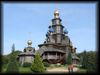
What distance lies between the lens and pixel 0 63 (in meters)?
2.35

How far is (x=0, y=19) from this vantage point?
2471mm

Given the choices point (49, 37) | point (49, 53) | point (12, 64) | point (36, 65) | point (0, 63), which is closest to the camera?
point (0, 63)

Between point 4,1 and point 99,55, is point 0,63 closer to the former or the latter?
point 4,1

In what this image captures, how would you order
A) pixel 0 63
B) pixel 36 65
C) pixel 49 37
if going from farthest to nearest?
pixel 49 37 < pixel 36 65 < pixel 0 63

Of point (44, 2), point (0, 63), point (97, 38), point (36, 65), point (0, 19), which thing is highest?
point (44, 2)

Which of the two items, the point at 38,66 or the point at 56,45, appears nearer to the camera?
the point at 38,66

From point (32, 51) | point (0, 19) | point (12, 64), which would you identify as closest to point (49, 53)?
point (32, 51)

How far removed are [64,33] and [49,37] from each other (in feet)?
12.6

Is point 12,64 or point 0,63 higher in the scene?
point 0,63

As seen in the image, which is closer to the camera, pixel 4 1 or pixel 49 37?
pixel 4 1

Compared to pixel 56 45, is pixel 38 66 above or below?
below

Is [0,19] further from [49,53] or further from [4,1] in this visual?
[49,53]

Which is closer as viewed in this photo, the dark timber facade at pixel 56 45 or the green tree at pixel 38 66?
the green tree at pixel 38 66

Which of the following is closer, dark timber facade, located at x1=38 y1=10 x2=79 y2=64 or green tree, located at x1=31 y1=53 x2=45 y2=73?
green tree, located at x1=31 y1=53 x2=45 y2=73
